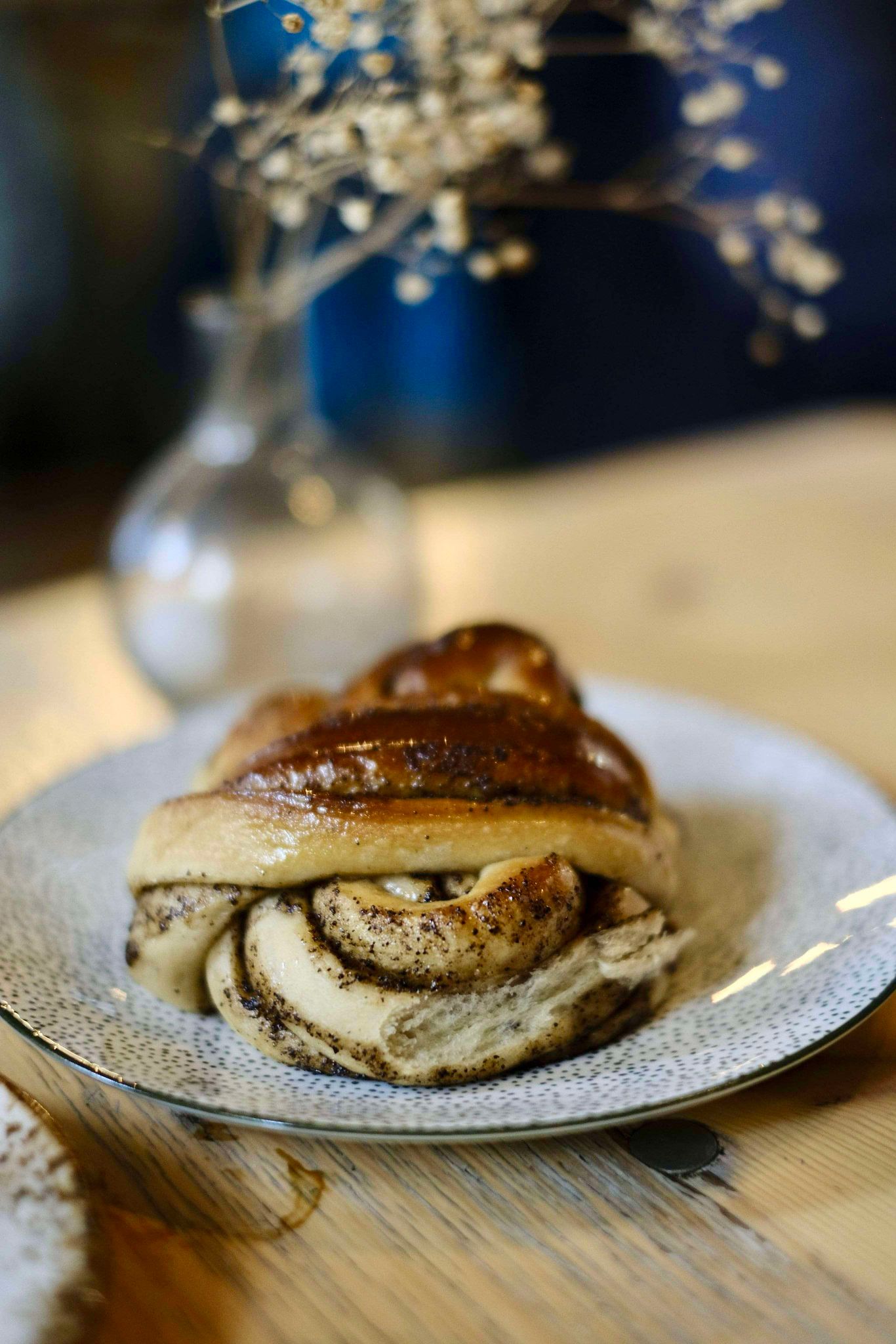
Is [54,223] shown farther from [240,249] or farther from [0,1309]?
[0,1309]

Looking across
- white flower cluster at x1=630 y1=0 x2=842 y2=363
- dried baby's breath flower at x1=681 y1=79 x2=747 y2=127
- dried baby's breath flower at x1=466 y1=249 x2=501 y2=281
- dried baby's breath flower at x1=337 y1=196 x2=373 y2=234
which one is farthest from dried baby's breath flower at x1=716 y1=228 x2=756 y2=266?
dried baby's breath flower at x1=337 y1=196 x2=373 y2=234

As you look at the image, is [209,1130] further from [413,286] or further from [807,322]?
[807,322]

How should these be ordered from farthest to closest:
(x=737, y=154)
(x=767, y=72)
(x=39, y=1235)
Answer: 1. (x=737, y=154)
2. (x=767, y=72)
3. (x=39, y=1235)

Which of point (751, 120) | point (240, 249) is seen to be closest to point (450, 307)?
point (751, 120)

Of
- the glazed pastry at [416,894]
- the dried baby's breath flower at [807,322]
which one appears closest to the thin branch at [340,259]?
the dried baby's breath flower at [807,322]

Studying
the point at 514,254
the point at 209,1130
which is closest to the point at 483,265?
the point at 514,254
